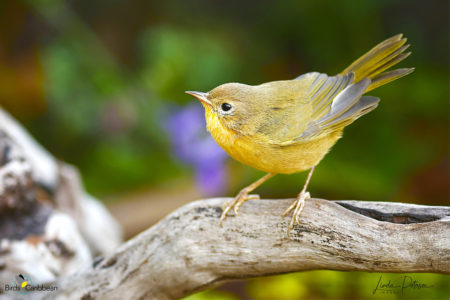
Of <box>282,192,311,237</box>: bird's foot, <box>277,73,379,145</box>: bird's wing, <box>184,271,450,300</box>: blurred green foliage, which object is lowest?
<box>184,271,450,300</box>: blurred green foliage

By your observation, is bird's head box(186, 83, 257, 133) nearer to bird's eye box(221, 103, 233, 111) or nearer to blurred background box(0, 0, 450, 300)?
bird's eye box(221, 103, 233, 111)

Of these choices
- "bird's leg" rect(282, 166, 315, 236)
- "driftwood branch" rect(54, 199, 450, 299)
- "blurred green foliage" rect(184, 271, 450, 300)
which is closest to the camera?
"driftwood branch" rect(54, 199, 450, 299)

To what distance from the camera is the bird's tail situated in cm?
248

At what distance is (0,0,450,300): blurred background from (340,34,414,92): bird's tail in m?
1.91

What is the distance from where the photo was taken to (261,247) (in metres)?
2.35

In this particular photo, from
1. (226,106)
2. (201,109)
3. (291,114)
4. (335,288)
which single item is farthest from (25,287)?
(201,109)

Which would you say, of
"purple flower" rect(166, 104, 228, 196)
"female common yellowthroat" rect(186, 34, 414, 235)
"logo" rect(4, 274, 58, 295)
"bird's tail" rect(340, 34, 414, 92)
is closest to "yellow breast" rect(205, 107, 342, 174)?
"female common yellowthroat" rect(186, 34, 414, 235)

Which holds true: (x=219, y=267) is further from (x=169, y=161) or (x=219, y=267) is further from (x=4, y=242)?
(x=169, y=161)

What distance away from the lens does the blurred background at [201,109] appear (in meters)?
4.50

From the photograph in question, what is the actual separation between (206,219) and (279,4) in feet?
11.5

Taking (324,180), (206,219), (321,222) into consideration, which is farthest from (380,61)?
(324,180)

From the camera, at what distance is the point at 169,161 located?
15.8 ft

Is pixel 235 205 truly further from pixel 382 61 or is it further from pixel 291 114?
pixel 382 61

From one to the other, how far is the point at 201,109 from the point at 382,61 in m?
2.32
